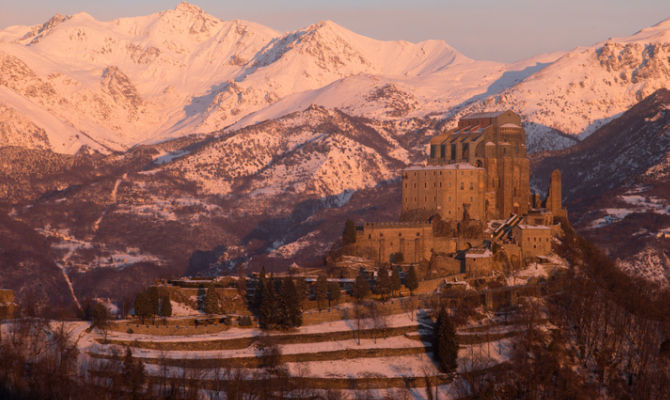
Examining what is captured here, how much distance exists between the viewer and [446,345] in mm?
113500

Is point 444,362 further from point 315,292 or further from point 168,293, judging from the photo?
point 168,293

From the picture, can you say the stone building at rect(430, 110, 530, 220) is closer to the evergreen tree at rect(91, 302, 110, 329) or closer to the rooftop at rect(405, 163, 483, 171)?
the rooftop at rect(405, 163, 483, 171)

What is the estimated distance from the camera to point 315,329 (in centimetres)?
11788

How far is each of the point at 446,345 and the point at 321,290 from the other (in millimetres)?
17344

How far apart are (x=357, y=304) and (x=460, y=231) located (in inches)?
1008

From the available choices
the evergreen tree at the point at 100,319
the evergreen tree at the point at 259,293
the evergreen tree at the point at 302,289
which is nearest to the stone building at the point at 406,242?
the evergreen tree at the point at 302,289

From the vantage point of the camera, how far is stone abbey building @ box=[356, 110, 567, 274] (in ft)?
453

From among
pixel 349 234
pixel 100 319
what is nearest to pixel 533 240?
pixel 349 234

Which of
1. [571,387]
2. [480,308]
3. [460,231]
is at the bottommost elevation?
[571,387]

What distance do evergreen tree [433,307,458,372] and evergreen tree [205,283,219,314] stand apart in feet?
84.9

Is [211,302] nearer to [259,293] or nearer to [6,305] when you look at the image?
[259,293]

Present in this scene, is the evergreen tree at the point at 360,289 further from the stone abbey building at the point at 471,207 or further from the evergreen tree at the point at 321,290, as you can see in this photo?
the stone abbey building at the point at 471,207

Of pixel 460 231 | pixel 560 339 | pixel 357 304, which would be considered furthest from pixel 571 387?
pixel 460 231

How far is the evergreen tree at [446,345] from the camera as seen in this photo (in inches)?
4459
